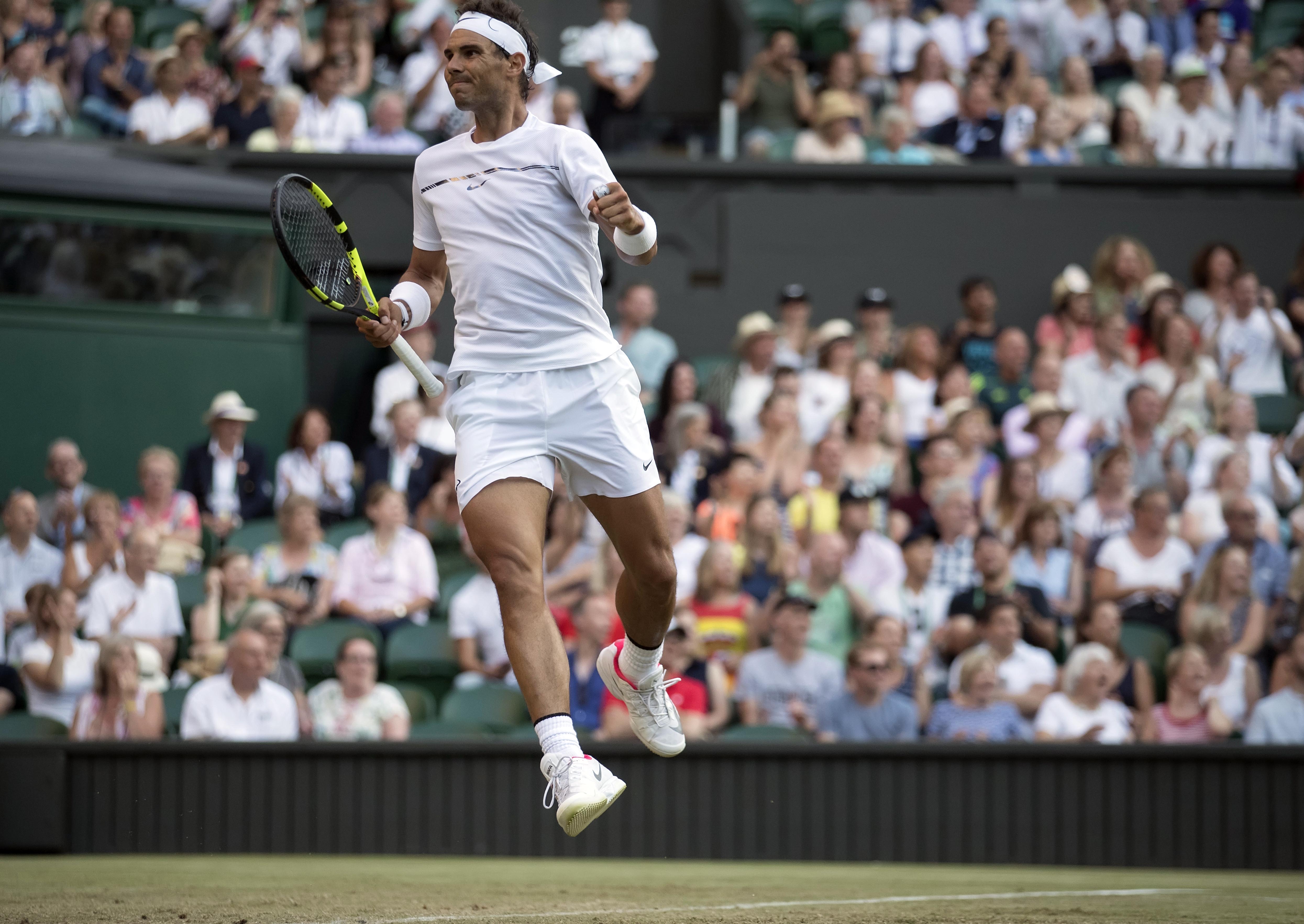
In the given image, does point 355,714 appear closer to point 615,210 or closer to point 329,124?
point 615,210

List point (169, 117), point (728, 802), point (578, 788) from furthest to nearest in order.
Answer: point (169, 117), point (728, 802), point (578, 788)

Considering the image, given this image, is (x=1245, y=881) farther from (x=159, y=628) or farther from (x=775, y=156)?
(x=775, y=156)

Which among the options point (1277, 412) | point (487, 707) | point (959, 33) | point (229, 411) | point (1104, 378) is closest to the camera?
point (487, 707)

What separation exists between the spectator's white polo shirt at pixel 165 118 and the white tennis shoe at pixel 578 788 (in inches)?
323

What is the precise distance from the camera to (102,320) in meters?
10.9

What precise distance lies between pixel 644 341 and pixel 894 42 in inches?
137

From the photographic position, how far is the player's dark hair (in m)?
4.62

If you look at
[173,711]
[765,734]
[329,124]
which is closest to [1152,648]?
[765,734]

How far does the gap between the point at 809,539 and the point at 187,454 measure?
11.6ft

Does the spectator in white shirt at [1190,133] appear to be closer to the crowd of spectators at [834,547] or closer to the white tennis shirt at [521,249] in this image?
the crowd of spectators at [834,547]

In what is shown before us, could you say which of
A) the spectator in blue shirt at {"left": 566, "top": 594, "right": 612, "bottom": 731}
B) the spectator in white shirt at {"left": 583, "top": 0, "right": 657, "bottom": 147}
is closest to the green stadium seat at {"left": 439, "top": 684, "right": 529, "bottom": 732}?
the spectator in blue shirt at {"left": 566, "top": 594, "right": 612, "bottom": 731}

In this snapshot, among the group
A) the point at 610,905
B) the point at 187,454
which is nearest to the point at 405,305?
the point at 610,905

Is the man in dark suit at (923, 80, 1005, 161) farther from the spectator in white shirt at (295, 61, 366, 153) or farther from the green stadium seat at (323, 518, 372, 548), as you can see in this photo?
the green stadium seat at (323, 518, 372, 548)

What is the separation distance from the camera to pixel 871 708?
786 cm
